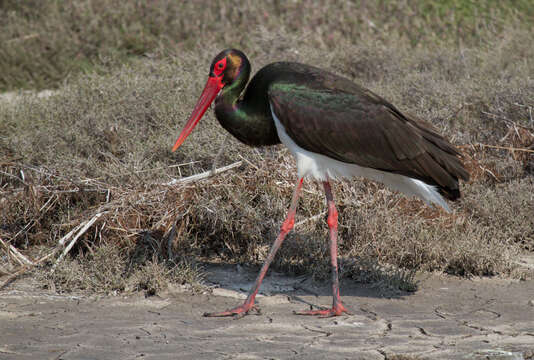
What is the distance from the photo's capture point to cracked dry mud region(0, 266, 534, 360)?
12.3 feet

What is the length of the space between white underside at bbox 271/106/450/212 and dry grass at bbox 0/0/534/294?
56cm

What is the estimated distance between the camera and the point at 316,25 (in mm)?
10617

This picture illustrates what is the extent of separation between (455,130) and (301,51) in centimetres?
251

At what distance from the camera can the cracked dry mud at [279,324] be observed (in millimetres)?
3736

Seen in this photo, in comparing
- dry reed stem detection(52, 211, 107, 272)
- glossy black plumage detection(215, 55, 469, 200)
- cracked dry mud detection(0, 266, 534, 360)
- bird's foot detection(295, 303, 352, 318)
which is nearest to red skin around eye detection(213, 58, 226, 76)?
glossy black plumage detection(215, 55, 469, 200)

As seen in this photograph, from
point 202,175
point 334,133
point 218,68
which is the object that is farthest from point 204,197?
point 334,133

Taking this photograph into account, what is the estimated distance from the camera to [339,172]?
15.4ft

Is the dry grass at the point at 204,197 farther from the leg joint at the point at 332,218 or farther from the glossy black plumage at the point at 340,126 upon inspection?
the glossy black plumage at the point at 340,126

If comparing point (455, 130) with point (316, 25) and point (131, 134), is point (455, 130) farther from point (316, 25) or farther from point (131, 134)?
point (316, 25)

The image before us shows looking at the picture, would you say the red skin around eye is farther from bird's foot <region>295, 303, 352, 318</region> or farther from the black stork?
bird's foot <region>295, 303, 352, 318</region>

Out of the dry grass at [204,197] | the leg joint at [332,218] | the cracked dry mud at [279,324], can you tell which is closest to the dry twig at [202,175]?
the dry grass at [204,197]

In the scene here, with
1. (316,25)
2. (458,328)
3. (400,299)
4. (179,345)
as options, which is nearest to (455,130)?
(400,299)

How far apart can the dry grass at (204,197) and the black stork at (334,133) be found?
2.18 ft

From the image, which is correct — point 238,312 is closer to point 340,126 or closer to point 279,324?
point 279,324
